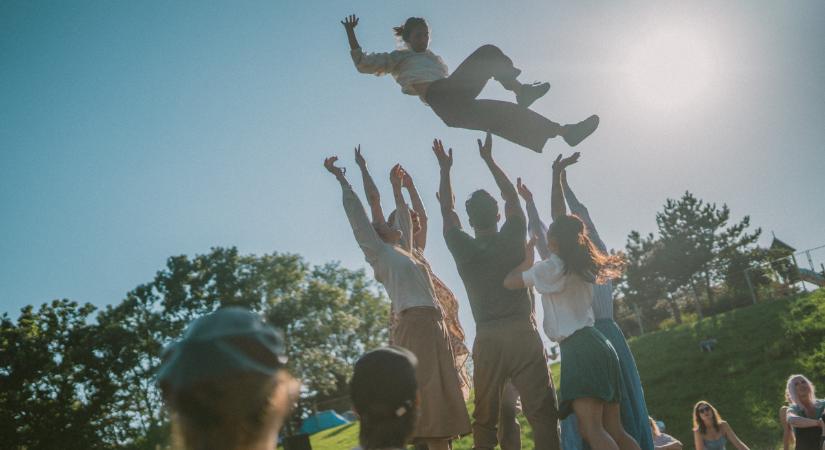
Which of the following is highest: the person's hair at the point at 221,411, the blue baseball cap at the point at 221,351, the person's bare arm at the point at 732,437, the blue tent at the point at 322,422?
the blue baseball cap at the point at 221,351

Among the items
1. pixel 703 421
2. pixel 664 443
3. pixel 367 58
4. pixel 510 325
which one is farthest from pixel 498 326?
pixel 703 421

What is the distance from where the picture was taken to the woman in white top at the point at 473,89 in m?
5.78

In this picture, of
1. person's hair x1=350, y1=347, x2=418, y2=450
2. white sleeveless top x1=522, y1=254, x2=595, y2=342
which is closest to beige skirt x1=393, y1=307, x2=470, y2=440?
white sleeveless top x1=522, y1=254, x2=595, y2=342

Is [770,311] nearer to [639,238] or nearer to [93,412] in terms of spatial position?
[93,412]

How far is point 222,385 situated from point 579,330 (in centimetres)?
333

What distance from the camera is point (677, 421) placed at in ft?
44.3

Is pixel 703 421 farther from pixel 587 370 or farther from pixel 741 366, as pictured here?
pixel 741 366

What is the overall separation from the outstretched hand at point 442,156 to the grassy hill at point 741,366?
9128 millimetres

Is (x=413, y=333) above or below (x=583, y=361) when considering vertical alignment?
above

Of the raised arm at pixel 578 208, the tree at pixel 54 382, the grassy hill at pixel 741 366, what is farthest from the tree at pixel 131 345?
the raised arm at pixel 578 208

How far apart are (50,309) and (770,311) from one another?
107 ft

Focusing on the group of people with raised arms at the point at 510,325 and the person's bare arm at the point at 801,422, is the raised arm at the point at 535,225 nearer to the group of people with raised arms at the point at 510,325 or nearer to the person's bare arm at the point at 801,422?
the group of people with raised arms at the point at 510,325

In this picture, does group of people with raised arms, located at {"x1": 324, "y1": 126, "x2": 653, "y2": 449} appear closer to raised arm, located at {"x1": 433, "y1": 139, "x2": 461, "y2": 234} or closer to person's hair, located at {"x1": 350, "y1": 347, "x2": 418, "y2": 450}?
raised arm, located at {"x1": 433, "y1": 139, "x2": 461, "y2": 234}

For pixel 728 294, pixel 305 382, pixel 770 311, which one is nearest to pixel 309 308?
pixel 305 382
